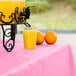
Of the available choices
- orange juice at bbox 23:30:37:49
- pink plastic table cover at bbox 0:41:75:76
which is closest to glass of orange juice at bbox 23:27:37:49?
orange juice at bbox 23:30:37:49

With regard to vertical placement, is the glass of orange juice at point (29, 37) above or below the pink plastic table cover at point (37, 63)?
above

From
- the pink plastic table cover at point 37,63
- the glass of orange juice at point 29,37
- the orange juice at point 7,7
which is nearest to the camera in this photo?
the pink plastic table cover at point 37,63

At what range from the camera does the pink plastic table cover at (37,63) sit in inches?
36.3

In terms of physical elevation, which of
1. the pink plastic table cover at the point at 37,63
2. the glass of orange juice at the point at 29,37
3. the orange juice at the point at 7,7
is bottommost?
the pink plastic table cover at the point at 37,63

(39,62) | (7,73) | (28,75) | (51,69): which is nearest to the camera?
(7,73)

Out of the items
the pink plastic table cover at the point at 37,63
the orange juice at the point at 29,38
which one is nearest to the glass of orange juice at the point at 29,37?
the orange juice at the point at 29,38

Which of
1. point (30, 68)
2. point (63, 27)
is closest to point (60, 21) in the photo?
point (63, 27)

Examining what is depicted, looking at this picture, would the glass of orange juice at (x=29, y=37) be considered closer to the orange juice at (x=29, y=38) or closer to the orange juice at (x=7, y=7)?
the orange juice at (x=29, y=38)

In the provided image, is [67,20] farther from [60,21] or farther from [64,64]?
[64,64]

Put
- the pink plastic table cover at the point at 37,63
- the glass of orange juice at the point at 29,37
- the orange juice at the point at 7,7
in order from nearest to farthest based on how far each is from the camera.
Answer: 1. the pink plastic table cover at the point at 37,63
2. the orange juice at the point at 7,7
3. the glass of orange juice at the point at 29,37

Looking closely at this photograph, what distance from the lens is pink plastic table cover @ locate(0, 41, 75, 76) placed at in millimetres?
922

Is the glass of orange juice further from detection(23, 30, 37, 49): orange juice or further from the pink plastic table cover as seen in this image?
the pink plastic table cover

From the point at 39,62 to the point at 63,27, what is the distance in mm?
Result: 2071

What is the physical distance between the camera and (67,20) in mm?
3123
